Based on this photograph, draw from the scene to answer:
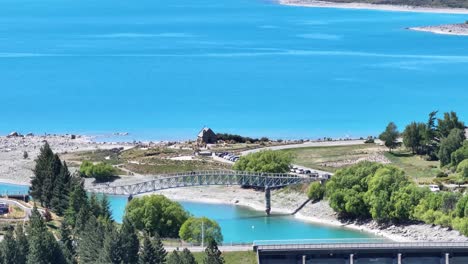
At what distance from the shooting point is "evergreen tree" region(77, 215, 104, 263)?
53.9 meters

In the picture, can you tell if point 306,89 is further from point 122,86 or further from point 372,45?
point 372,45

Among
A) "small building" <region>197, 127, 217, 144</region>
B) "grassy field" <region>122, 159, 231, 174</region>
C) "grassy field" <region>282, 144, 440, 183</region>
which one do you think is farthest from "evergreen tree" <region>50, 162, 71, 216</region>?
"small building" <region>197, 127, 217, 144</region>

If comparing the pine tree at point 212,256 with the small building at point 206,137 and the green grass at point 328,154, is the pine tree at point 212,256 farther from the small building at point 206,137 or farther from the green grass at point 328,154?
the small building at point 206,137

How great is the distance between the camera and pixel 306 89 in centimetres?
14850

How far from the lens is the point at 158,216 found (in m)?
67.5

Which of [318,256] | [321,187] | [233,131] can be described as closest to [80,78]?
[233,131]

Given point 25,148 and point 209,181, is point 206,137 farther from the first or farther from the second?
point 209,181

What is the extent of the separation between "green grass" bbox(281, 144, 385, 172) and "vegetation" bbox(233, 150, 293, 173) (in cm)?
364

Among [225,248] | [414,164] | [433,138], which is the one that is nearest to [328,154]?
[433,138]

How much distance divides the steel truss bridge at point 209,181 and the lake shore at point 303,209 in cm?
78

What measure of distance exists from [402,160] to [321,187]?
12205mm

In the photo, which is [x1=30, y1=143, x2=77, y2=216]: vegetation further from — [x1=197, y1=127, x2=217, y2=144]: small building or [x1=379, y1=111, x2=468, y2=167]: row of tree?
[x1=197, y1=127, x2=217, y2=144]: small building

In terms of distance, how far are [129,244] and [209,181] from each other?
2775 centimetres

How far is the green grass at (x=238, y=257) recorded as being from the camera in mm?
57844
